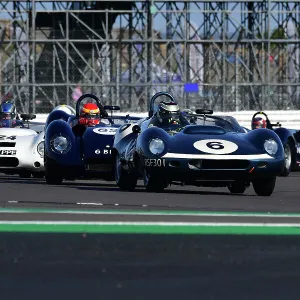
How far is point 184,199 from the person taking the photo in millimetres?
13656

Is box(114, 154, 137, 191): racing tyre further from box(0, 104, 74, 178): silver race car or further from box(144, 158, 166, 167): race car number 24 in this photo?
box(0, 104, 74, 178): silver race car

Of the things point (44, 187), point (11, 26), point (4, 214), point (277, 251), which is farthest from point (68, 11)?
point (277, 251)

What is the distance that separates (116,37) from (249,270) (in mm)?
51210

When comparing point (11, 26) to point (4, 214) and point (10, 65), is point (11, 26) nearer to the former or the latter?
point (10, 65)

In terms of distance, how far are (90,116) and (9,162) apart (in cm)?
230

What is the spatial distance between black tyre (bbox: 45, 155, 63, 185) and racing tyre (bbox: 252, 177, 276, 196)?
135 inches

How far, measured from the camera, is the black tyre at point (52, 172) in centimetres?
1734

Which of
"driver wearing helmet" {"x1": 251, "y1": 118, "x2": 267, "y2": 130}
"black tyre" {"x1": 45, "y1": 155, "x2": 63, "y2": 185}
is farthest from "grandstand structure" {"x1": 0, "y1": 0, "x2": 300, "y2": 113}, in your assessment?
"black tyre" {"x1": 45, "y1": 155, "x2": 63, "y2": 185}

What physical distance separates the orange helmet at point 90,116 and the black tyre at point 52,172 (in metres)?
0.96

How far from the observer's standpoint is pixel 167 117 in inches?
629

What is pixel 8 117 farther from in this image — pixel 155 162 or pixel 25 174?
pixel 155 162

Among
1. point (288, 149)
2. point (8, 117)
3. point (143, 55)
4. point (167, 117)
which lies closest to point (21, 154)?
point (167, 117)

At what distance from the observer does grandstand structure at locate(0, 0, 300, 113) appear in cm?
5022

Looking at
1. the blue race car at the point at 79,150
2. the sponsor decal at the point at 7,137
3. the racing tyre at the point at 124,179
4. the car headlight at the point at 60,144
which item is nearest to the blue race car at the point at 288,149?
the sponsor decal at the point at 7,137
